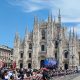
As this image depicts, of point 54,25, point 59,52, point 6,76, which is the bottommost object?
point 6,76

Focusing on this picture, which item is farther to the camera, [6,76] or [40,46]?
[40,46]

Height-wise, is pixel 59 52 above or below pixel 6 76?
above

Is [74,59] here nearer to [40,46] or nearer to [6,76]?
[40,46]

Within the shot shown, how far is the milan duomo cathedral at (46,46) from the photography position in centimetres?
8600

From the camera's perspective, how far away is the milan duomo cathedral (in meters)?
86.0

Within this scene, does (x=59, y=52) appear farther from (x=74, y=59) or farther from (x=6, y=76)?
(x=6, y=76)

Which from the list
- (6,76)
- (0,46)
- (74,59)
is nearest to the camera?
(6,76)

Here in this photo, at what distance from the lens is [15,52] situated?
8862 centimetres

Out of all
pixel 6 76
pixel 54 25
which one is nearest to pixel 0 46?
pixel 54 25

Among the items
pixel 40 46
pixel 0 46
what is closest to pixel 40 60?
pixel 40 46

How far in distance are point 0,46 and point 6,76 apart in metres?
75.3

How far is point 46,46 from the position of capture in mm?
88000

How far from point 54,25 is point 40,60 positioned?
9369 mm

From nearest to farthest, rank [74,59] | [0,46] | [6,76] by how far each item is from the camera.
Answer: [6,76] → [74,59] → [0,46]
